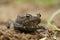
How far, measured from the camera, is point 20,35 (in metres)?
6.26

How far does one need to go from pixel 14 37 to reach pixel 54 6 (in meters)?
13.1

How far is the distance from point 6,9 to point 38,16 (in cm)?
1284

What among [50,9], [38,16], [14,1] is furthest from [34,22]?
[14,1]

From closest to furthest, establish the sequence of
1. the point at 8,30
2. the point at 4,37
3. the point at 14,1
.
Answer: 1. the point at 4,37
2. the point at 8,30
3. the point at 14,1

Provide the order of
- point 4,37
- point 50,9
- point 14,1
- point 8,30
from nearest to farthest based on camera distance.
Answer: point 4,37 < point 8,30 < point 50,9 < point 14,1

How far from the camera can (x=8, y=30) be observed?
659 centimetres

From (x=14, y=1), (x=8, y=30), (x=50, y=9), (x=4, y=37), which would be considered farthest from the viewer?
(x=14, y=1)

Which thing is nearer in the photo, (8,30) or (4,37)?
(4,37)

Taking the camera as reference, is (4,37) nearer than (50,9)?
Yes

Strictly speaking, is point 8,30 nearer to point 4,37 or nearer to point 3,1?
point 4,37

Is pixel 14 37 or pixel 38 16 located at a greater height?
pixel 38 16

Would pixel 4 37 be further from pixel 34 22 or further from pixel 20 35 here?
pixel 34 22

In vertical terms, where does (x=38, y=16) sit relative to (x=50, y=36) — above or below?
above

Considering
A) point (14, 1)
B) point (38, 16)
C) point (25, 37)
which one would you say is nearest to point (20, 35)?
point (25, 37)
